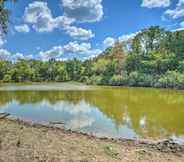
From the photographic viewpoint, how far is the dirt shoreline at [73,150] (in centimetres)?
648

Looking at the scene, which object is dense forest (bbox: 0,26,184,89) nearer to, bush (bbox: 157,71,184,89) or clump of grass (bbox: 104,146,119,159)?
bush (bbox: 157,71,184,89)

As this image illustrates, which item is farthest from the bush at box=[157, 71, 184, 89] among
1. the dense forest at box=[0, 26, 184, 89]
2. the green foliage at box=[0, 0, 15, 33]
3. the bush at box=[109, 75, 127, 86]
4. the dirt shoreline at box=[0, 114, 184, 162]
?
the green foliage at box=[0, 0, 15, 33]

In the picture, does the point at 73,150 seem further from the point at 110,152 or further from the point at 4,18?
the point at 4,18

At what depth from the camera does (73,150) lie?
724cm

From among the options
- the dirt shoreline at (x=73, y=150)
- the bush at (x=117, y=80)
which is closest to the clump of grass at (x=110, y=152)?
the dirt shoreline at (x=73, y=150)

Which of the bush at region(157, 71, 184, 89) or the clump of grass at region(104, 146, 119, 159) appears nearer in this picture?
the clump of grass at region(104, 146, 119, 159)

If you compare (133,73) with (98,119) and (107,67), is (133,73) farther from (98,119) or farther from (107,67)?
(98,119)

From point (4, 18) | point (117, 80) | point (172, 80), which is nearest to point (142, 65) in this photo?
point (117, 80)

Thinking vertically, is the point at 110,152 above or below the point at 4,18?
below

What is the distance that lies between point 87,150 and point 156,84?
128 ft

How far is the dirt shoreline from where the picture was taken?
6480 millimetres

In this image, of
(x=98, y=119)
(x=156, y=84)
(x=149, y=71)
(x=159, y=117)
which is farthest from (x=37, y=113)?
(x=149, y=71)

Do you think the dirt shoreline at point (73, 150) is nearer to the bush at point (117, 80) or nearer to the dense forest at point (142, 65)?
the dense forest at point (142, 65)

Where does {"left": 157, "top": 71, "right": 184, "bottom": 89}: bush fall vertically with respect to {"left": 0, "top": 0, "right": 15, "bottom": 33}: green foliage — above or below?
below
